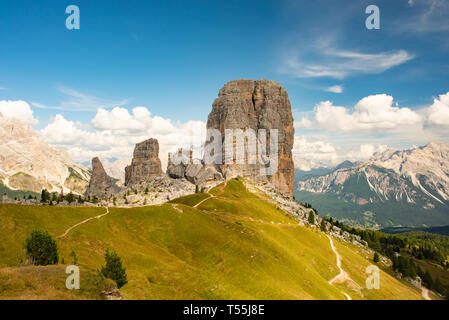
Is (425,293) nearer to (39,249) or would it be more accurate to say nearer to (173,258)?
(173,258)

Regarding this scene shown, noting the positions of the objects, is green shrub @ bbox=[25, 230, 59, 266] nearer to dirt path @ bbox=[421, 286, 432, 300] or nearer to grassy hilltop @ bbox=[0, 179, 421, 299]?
grassy hilltop @ bbox=[0, 179, 421, 299]

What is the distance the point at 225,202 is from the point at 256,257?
7776cm

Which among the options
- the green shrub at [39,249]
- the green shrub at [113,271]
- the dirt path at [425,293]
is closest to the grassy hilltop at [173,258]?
the green shrub at [113,271]

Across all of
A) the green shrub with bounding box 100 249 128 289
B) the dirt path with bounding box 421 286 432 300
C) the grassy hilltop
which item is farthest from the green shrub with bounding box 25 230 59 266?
the dirt path with bounding box 421 286 432 300

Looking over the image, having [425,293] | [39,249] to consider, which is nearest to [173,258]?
[39,249]

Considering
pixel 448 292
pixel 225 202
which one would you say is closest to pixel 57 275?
pixel 225 202

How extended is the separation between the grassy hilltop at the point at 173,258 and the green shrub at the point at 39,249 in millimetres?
4555

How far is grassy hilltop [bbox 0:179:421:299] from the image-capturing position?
4811cm

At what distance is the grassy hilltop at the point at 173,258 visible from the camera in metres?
48.1

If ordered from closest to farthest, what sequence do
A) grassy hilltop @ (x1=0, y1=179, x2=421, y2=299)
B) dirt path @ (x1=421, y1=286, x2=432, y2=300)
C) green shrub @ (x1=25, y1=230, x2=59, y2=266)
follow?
grassy hilltop @ (x1=0, y1=179, x2=421, y2=299) → green shrub @ (x1=25, y1=230, x2=59, y2=266) → dirt path @ (x1=421, y1=286, x2=432, y2=300)

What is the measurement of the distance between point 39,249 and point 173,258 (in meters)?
33.5

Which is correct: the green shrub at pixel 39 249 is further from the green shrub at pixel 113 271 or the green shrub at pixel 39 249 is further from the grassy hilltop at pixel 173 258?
the green shrub at pixel 113 271

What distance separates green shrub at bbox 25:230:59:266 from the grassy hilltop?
179 inches
